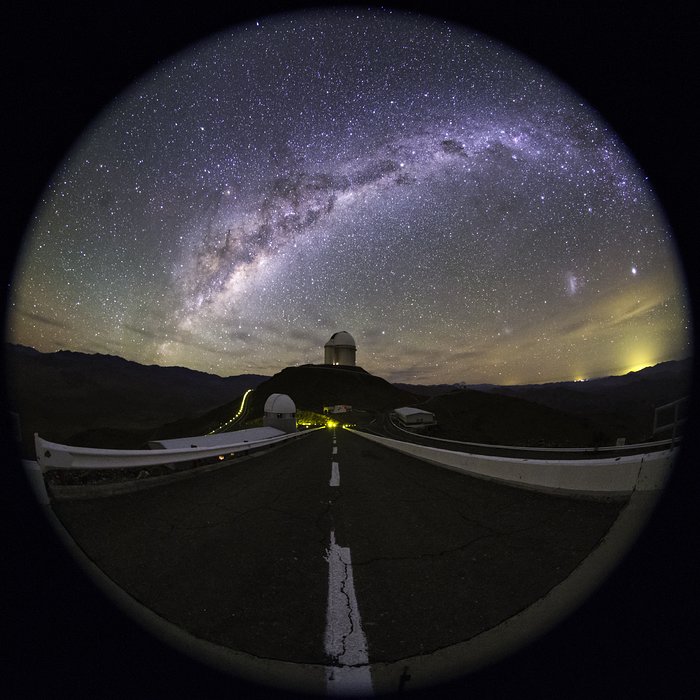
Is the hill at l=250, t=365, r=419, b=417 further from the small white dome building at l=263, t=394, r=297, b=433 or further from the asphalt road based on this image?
the asphalt road

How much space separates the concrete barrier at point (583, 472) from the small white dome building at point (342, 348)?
9879 cm

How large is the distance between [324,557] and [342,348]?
104m

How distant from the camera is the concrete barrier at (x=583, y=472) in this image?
2.53 metres

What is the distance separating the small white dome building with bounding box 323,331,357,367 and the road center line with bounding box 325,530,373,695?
10195 centimetres

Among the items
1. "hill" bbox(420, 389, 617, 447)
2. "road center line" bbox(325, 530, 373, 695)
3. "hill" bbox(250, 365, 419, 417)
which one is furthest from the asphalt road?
"hill" bbox(250, 365, 419, 417)

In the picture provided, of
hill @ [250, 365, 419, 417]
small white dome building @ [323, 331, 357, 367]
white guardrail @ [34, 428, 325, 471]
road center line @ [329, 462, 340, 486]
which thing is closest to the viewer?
white guardrail @ [34, 428, 325, 471]

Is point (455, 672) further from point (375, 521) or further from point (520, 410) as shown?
point (520, 410)

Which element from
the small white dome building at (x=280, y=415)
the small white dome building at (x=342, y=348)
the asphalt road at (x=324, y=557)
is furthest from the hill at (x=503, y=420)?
the asphalt road at (x=324, y=557)

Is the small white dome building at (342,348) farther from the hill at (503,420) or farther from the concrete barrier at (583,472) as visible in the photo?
the concrete barrier at (583,472)

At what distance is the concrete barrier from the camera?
99.4 inches

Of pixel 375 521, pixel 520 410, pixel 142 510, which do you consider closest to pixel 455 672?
pixel 375 521

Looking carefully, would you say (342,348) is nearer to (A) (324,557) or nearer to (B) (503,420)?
(B) (503,420)

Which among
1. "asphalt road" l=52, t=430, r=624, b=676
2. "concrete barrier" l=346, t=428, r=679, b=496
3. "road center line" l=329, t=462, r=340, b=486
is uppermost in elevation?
"concrete barrier" l=346, t=428, r=679, b=496

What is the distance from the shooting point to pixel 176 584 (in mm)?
2070
